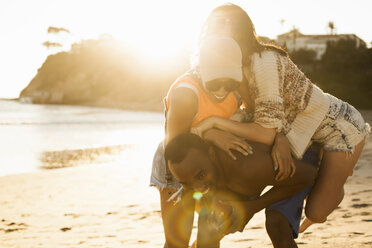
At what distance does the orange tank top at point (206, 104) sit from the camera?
220 cm

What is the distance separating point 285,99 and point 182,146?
0.75m

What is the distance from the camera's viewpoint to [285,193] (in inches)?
91.9

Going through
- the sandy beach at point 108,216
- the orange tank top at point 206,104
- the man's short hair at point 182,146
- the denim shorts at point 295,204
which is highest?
the orange tank top at point 206,104

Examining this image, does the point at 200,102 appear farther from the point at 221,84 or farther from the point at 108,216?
the point at 108,216

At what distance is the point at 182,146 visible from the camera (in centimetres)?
203

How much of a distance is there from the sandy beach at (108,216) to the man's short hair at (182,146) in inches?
113

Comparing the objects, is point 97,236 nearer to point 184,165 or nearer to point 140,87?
point 184,165

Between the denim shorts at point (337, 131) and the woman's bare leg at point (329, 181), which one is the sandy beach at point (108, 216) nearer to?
the woman's bare leg at point (329, 181)

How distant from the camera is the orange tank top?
2.20 m

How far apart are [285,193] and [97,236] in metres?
3.90

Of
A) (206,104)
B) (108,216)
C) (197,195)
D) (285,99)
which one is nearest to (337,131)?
(285,99)

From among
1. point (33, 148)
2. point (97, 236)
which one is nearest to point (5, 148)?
point (33, 148)

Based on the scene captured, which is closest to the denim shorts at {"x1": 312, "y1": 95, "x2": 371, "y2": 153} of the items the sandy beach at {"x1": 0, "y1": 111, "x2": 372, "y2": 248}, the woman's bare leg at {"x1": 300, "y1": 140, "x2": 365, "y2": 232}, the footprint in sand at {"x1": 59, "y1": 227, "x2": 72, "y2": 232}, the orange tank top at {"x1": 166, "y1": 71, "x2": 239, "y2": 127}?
the woman's bare leg at {"x1": 300, "y1": 140, "x2": 365, "y2": 232}

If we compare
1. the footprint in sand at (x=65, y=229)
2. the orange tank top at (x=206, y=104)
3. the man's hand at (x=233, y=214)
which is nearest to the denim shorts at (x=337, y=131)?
the orange tank top at (x=206, y=104)
